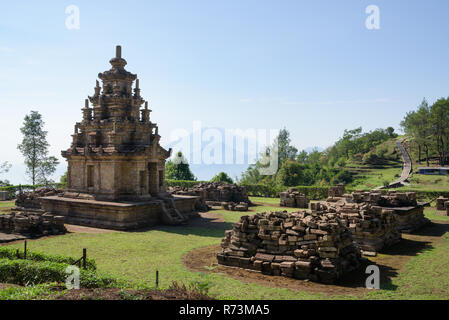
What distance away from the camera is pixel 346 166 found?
203 feet

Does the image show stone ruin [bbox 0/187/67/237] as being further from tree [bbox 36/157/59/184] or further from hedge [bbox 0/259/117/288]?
tree [bbox 36/157/59/184]

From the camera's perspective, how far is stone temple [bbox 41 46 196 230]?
1931 cm

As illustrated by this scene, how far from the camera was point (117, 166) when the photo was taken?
66.1ft

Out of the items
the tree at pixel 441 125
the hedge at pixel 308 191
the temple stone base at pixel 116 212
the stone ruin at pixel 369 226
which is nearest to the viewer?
the stone ruin at pixel 369 226

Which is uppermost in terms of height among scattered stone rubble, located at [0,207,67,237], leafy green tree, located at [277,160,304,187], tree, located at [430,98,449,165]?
tree, located at [430,98,449,165]

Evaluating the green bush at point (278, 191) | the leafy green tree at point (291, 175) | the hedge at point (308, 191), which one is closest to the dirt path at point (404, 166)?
the leafy green tree at point (291, 175)

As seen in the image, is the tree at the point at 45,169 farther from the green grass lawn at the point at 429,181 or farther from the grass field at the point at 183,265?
the green grass lawn at the point at 429,181

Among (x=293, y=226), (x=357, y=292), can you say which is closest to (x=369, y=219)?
(x=293, y=226)

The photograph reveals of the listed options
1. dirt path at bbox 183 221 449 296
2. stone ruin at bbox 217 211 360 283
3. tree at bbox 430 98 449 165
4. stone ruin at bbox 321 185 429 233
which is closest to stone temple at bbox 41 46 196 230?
dirt path at bbox 183 221 449 296

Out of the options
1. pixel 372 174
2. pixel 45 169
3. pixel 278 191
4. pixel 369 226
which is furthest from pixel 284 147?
pixel 369 226

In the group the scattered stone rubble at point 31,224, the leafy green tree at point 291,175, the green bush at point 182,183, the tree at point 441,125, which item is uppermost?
the tree at point 441,125

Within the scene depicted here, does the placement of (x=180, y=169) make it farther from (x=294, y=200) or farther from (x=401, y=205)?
(x=401, y=205)

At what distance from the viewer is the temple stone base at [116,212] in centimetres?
1823

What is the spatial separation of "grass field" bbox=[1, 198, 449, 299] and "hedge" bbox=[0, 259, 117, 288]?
719mm
